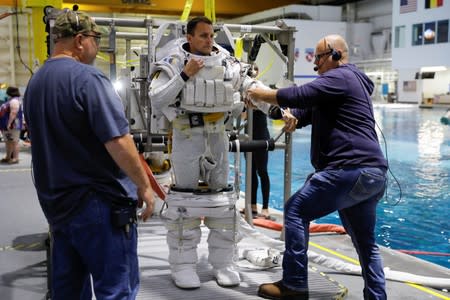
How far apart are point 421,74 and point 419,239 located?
27897 millimetres

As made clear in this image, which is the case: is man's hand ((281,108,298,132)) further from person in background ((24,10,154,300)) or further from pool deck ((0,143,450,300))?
person in background ((24,10,154,300))

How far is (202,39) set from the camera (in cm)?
329

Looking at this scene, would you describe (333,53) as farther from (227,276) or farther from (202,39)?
(227,276)

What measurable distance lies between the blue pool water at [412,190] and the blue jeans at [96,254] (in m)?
A: 3.48

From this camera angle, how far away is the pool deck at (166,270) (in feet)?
11.2

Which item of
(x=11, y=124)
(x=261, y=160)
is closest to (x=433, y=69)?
(x=11, y=124)

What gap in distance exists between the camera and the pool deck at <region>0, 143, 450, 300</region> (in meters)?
3.41

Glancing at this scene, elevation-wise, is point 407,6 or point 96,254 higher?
point 407,6

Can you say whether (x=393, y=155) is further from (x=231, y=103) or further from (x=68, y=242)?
(x=68, y=242)

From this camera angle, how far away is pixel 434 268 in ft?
13.9

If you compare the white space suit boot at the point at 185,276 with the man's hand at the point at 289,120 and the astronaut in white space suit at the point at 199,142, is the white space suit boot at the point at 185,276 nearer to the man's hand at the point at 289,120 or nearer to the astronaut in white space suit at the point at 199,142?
the astronaut in white space suit at the point at 199,142

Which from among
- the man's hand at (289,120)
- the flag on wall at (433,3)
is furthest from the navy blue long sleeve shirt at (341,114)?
the flag on wall at (433,3)

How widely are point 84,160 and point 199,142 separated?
4.42 feet

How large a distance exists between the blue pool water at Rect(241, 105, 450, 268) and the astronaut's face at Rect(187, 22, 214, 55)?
2.44 m
